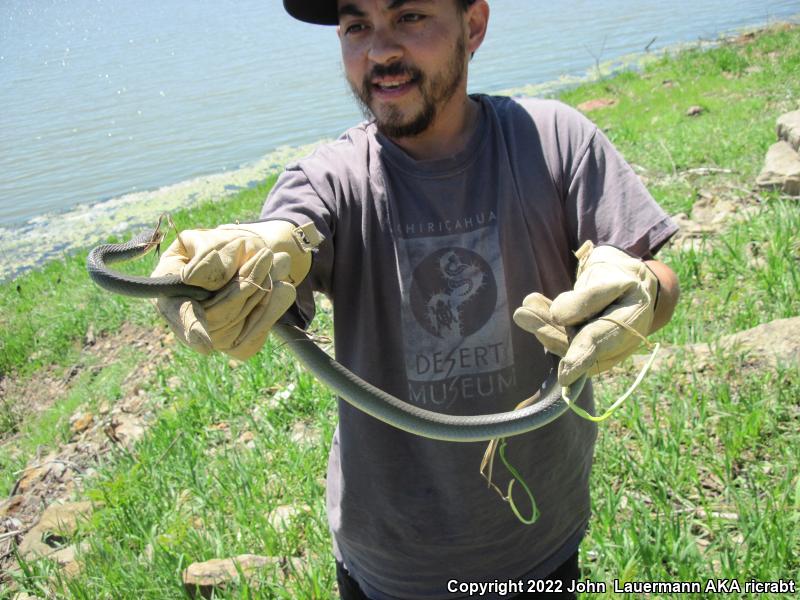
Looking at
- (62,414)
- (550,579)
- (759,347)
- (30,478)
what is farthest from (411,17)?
(62,414)

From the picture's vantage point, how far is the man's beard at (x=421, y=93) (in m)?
1.93

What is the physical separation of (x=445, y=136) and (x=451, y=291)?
440 mm

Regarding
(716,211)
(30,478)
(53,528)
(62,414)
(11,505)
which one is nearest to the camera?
(53,528)

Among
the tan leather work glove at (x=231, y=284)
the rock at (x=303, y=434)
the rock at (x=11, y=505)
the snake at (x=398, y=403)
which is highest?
the tan leather work glove at (x=231, y=284)

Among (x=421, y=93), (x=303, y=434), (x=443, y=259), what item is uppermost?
(x=421, y=93)

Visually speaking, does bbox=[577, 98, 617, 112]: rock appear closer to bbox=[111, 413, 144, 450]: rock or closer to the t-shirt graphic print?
bbox=[111, 413, 144, 450]: rock

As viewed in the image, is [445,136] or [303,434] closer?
[445,136]

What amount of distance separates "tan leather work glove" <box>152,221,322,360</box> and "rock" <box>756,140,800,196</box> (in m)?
4.42

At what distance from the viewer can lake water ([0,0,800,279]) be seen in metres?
12.7

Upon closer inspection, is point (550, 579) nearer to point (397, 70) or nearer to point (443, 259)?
point (443, 259)

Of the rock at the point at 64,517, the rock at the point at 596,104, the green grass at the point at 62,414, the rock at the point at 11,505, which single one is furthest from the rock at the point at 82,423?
the rock at the point at 596,104

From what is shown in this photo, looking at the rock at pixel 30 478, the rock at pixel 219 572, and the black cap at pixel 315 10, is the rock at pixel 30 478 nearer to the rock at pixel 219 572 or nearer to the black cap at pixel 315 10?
the rock at pixel 219 572

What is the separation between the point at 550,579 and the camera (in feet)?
6.75

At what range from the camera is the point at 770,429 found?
9.64ft
